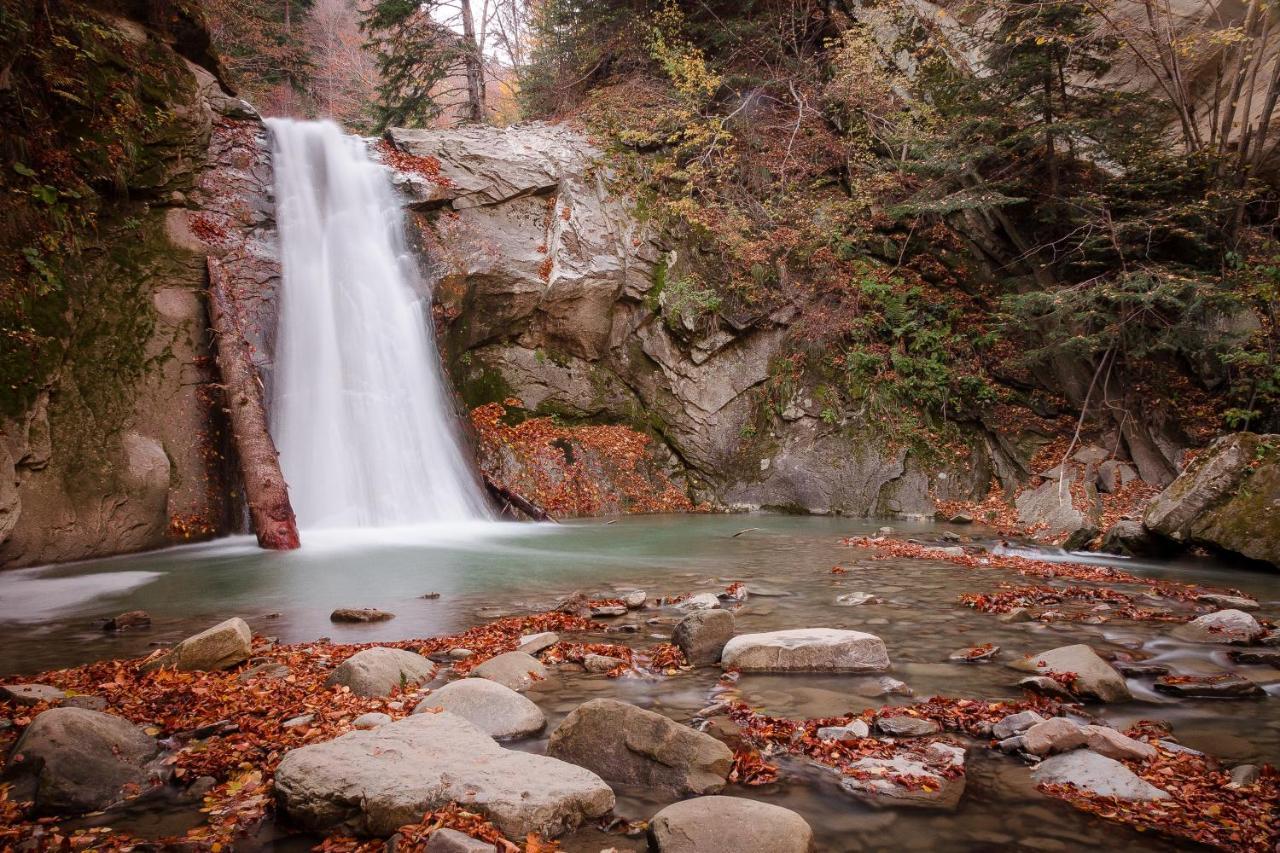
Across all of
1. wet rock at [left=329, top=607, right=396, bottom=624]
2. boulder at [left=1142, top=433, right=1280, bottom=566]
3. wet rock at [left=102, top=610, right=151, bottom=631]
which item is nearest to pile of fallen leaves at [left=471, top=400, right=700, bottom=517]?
wet rock at [left=329, top=607, right=396, bottom=624]

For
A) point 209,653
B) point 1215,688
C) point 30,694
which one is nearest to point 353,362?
point 209,653

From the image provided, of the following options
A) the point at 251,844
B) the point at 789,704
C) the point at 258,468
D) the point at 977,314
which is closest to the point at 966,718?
the point at 789,704

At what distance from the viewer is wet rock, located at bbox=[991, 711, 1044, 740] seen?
309cm

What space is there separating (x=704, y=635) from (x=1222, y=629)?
3.73m

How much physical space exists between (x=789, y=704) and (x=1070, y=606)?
11.8ft

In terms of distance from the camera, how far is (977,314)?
43.0ft

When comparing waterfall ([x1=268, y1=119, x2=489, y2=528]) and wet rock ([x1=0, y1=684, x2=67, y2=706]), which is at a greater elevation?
waterfall ([x1=268, y1=119, x2=489, y2=528])

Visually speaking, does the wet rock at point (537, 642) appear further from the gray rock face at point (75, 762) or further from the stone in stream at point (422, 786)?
the gray rock face at point (75, 762)

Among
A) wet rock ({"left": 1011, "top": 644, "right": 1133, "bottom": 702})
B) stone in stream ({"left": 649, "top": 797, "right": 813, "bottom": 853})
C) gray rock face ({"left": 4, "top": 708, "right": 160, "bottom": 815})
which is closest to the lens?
stone in stream ({"left": 649, "top": 797, "right": 813, "bottom": 853})

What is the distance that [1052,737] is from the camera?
290cm

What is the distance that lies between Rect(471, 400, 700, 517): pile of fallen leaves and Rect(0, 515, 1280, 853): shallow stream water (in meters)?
2.15

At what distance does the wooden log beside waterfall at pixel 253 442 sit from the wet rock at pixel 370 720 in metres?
6.09

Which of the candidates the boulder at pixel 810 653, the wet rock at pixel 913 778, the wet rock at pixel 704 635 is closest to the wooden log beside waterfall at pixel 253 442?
the wet rock at pixel 704 635

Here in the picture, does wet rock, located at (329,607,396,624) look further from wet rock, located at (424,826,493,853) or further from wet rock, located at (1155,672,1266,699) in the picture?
wet rock, located at (1155,672,1266,699)
